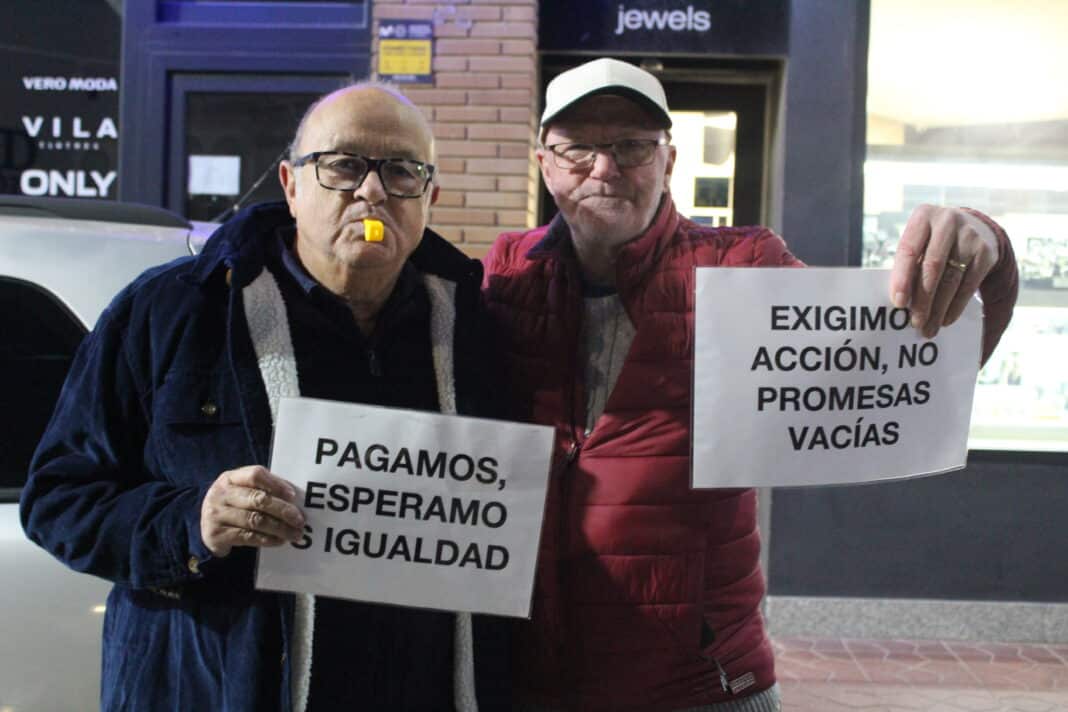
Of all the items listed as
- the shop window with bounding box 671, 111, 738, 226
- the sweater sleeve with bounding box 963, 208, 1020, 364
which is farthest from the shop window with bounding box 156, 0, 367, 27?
the sweater sleeve with bounding box 963, 208, 1020, 364

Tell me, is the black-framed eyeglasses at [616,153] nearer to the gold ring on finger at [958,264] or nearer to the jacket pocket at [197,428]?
the gold ring on finger at [958,264]

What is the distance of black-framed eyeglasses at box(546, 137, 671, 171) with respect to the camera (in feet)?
6.53

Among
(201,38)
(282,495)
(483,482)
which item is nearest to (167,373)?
(282,495)

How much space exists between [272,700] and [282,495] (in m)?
0.35

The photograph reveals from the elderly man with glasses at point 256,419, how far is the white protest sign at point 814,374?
433 millimetres

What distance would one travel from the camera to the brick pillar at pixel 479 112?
536 cm

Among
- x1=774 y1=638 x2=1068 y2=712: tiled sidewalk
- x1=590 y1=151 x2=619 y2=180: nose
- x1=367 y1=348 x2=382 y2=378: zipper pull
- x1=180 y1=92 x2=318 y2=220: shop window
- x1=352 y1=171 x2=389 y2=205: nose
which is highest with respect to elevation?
x1=180 y1=92 x2=318 y2=220: shop window

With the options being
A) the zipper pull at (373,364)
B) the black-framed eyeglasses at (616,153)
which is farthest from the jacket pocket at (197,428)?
the black-framed eyeglasses at (616,153)

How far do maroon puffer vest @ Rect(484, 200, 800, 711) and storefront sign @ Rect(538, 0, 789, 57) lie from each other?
3.79m

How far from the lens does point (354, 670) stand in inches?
68.8

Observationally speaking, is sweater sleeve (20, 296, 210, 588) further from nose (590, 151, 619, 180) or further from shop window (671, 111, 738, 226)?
shop window (671, 111, 738, 226)

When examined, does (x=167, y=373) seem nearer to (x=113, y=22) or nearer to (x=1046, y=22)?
(x=113, y=22)

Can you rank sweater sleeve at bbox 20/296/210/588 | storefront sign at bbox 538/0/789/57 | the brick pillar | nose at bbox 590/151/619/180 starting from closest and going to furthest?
sweater sleeve at bbox 20/296/210/588
nose at bbox 590/151/619/180
the brick pillar
storefront sign at bbox 538/0/789/57

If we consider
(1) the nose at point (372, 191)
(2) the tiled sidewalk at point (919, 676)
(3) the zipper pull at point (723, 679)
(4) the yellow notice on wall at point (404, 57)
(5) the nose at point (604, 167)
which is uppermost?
(4) the yellow notice on wall at point (404, 57)
